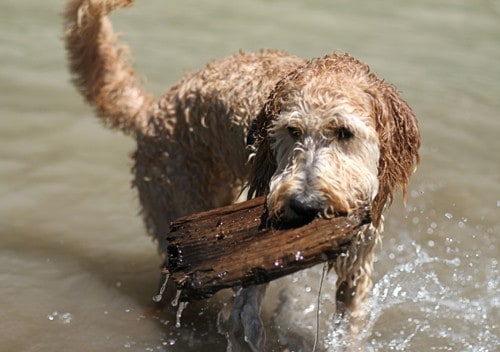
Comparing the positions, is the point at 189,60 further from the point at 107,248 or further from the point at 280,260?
the point at 280,260

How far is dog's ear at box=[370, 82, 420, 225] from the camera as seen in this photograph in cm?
399

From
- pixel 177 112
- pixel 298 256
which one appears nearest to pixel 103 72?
pixel 177 112

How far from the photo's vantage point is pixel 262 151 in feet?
14.0

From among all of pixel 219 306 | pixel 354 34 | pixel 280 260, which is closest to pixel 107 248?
pixel 219 306

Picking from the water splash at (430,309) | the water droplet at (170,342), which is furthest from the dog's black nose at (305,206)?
the water droplet at (170,342)

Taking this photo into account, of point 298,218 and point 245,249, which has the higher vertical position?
point 298,218

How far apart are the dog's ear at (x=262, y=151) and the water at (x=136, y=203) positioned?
3.56ft

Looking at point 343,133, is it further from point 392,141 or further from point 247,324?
point 247,324

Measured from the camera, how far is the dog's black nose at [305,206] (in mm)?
3574

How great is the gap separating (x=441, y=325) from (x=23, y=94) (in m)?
4.78

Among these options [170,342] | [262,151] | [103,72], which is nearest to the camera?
[262,151]

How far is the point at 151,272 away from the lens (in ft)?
19.2

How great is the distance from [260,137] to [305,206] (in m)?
0.79

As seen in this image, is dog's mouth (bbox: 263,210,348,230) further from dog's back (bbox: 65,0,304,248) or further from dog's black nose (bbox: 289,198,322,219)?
dog's back (bbox: 65,0,304,248)
